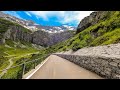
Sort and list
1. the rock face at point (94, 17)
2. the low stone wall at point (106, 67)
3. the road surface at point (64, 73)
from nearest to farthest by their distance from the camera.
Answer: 1. the low stone wall at point (106, 67)
2. the road surface at point (64, 73)
3. the rock face at point (94, 17)

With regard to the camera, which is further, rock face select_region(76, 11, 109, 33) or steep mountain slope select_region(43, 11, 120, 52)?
rock face select_region(76, 11, 109, 33)

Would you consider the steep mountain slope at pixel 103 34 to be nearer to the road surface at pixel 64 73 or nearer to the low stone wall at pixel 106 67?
the road surface at pixel 64 73

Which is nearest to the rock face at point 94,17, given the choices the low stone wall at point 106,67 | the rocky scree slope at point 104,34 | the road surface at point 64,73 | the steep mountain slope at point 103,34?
the steep mountain slope at point 103,34

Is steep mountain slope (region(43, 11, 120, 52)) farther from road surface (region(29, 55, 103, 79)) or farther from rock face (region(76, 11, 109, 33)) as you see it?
rock face (region(76, 11, 109, 33))

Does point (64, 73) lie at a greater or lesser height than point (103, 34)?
lesser

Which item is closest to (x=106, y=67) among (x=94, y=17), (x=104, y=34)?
(x=104, y=34)

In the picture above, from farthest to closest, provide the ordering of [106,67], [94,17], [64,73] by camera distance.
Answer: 1. [94,17]
2. [64,73]
3. [106,67]

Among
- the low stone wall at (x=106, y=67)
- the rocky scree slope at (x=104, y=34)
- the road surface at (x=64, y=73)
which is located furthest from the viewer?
the rocky scree slope at (x=104, y=34)

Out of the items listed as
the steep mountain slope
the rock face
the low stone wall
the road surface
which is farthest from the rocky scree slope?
the rock face

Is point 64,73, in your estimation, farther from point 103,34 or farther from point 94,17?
point 94,17
